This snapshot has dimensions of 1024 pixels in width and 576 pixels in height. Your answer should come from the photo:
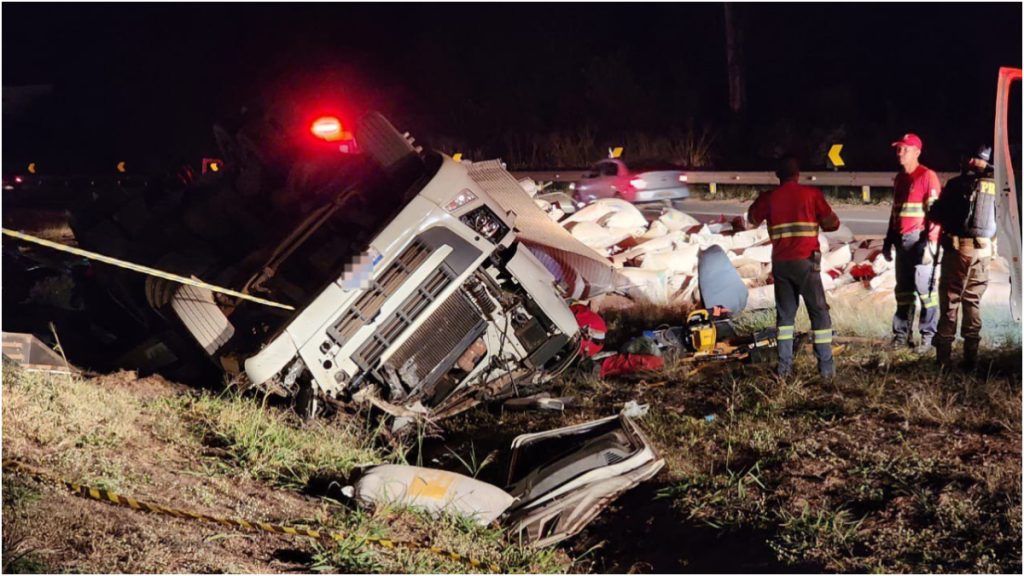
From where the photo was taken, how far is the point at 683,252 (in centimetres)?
1060

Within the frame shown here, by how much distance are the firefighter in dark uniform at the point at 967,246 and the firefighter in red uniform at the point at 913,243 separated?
567 mm

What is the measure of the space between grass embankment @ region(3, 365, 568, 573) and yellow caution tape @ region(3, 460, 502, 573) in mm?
46

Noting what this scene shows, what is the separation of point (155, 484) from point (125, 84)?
4368 cm

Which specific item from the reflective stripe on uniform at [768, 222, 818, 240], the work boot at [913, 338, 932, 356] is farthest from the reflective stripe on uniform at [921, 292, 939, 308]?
the reflective stripe on uniform at [768, 222, 818, 240]

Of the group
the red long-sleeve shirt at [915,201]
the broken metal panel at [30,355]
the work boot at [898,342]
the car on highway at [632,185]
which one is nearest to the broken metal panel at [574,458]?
the work boot at [898,342]

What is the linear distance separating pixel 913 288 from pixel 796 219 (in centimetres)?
128

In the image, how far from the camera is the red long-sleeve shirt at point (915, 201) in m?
7.87

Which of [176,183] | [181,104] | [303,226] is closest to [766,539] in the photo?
[303,226]

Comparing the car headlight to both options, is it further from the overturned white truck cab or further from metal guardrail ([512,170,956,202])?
metal guardrail ([512,170,956,202])

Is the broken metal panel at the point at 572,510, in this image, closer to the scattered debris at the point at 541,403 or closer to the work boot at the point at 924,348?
the scattered debris at the point at 541,403

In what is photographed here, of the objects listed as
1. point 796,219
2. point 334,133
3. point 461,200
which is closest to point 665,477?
Answer: point 461,200

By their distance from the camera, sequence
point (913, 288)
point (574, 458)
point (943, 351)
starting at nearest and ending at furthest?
point (574, 458)
point (943, 351)
point (913, 288)

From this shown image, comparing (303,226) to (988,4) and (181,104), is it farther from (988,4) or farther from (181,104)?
(181,104)

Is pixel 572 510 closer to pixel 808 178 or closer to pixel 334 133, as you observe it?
pixel 334 133
